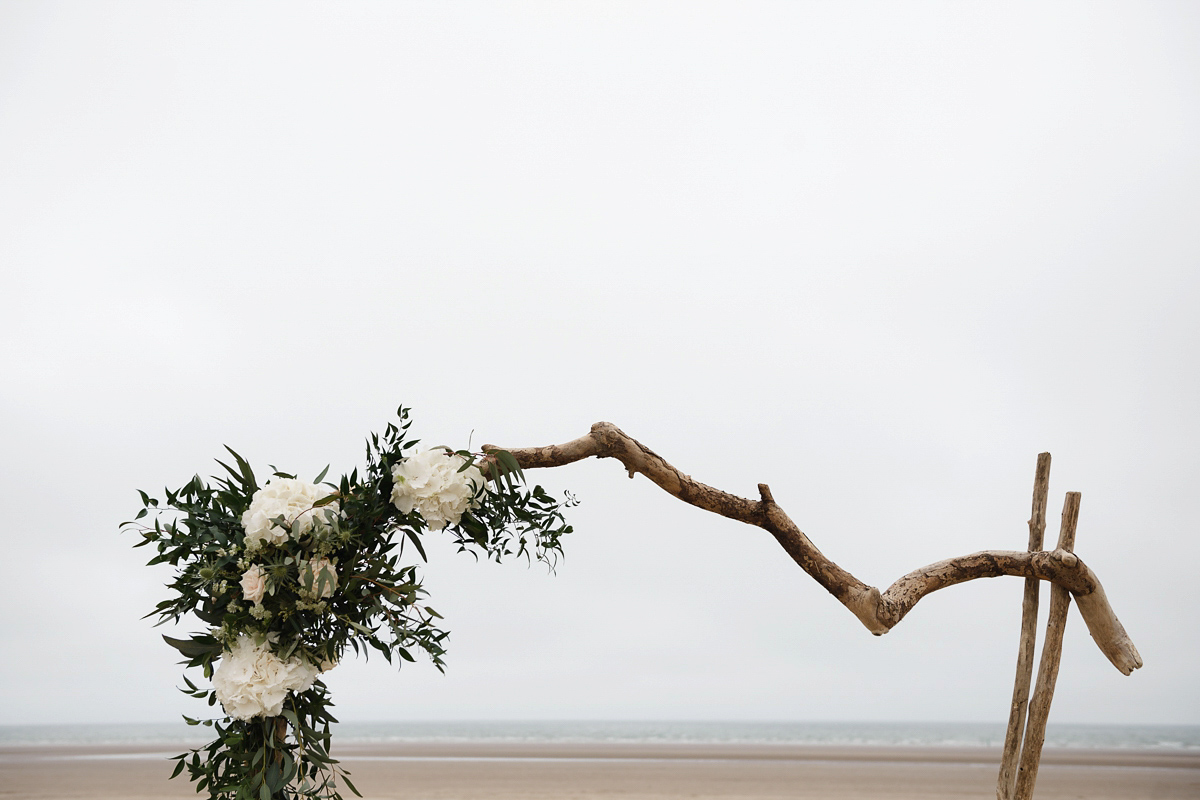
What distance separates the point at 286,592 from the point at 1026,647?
3028 mm

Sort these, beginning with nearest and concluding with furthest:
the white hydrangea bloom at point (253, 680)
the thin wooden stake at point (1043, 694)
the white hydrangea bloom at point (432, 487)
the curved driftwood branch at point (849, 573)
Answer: the white hydrangea bloom at point (253, 680)
the white hydrangea bloom at point (432, 487)
the curved driftwood branch at point (849, 573)
the thin wooden stake at point (1043, 694)

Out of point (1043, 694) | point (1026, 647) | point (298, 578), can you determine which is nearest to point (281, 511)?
point (298, 578)

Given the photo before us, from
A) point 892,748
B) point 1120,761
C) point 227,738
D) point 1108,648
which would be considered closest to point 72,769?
point 227,738

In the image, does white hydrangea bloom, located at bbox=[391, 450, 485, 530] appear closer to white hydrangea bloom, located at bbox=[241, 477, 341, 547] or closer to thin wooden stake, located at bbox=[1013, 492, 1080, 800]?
white hydrangea bloom, located at bbox=[241, 477, 341, 547]

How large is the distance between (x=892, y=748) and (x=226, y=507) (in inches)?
661

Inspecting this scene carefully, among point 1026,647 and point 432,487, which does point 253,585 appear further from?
point 1026,647

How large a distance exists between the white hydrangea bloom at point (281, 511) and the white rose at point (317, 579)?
0.09 meters

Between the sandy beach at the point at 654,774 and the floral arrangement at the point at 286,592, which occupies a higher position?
the floral arrangement at the point at 286,592

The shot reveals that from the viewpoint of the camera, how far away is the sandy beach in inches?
342

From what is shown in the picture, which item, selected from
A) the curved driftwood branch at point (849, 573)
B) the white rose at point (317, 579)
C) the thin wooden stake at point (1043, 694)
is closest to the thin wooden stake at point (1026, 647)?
the thin wooden stake at point (1043, 694)

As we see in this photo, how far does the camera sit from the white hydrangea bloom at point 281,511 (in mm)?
2049

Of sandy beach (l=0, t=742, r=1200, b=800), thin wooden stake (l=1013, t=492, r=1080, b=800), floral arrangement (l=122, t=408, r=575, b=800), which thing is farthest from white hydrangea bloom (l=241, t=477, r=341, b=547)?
sandy beach (l=0, t=742, r=1200, b=800)

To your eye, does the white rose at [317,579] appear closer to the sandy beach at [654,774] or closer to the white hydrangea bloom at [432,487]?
the white hydrangea bloom at [432,487]

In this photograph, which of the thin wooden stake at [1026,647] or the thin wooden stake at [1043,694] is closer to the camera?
the thin wooden stake at [1043,694]
